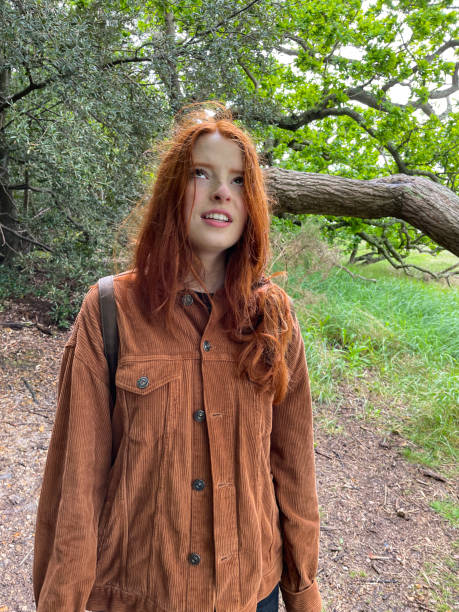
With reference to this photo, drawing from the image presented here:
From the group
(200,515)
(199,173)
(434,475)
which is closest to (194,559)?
(200,515)

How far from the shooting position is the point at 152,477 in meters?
1.00

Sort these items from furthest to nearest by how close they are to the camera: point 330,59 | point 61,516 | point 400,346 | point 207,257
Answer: point 330,59 < point 400,346 < point 207,257 < point 61,516

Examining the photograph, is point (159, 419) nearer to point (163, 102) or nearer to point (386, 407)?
point (386, 407)

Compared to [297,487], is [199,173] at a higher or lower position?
higher

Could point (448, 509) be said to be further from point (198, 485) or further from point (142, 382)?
point (142, 382)

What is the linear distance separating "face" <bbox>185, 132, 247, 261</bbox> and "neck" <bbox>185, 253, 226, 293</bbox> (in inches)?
3.1

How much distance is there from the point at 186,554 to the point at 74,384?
47cm

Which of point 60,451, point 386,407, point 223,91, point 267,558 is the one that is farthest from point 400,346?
point 60,451

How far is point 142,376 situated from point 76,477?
263mm

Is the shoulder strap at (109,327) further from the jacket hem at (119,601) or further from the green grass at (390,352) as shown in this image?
the green grass at (390,352)

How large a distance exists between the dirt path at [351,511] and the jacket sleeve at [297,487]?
4.18ft

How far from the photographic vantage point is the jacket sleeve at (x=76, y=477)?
94 centimetres

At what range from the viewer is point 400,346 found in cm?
494

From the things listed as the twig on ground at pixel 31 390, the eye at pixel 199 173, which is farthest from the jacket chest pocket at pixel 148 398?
the twig on ground at pixel 31 390
